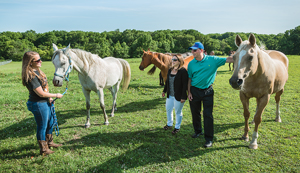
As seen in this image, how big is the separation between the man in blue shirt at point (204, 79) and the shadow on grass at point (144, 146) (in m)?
0.51

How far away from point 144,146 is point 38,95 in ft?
8.59

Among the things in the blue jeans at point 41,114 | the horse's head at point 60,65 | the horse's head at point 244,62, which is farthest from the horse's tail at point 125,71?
the horse's head at point 244,62

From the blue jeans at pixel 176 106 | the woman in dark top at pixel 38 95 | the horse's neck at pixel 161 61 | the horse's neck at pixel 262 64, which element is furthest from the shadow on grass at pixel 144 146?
the horse's neck at pixel 161 61

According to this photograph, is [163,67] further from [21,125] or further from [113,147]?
[21,125]

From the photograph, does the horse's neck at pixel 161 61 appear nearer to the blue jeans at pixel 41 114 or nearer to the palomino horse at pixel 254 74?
the palomino horse at pixel 254 74

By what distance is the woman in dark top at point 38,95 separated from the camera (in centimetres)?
305

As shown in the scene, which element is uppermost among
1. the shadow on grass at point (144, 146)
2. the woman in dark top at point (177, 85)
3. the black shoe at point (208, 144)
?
the woman in dark top at point (177, 85)

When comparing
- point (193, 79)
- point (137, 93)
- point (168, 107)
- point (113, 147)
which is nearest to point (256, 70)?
point (193, 79)

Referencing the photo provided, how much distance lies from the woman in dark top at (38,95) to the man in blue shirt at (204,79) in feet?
9.96

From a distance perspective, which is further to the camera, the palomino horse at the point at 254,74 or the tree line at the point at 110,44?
the tree line at the point at 110,44

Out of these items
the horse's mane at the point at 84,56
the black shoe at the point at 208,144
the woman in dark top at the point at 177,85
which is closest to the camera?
the black shoe at the point at 208,144

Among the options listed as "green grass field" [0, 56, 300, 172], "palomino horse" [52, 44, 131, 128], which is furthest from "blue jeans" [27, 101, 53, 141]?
"palomino horse" [52, 44, 131, 128]

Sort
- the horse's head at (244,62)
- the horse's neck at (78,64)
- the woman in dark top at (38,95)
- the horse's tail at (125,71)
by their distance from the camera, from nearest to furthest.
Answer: the horse's head at (244,62)
the woman in dark top at (38,95)
the horse's neck at (78,64)
the horse's tail at (125,71)

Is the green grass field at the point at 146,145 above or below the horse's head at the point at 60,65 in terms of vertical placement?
below
